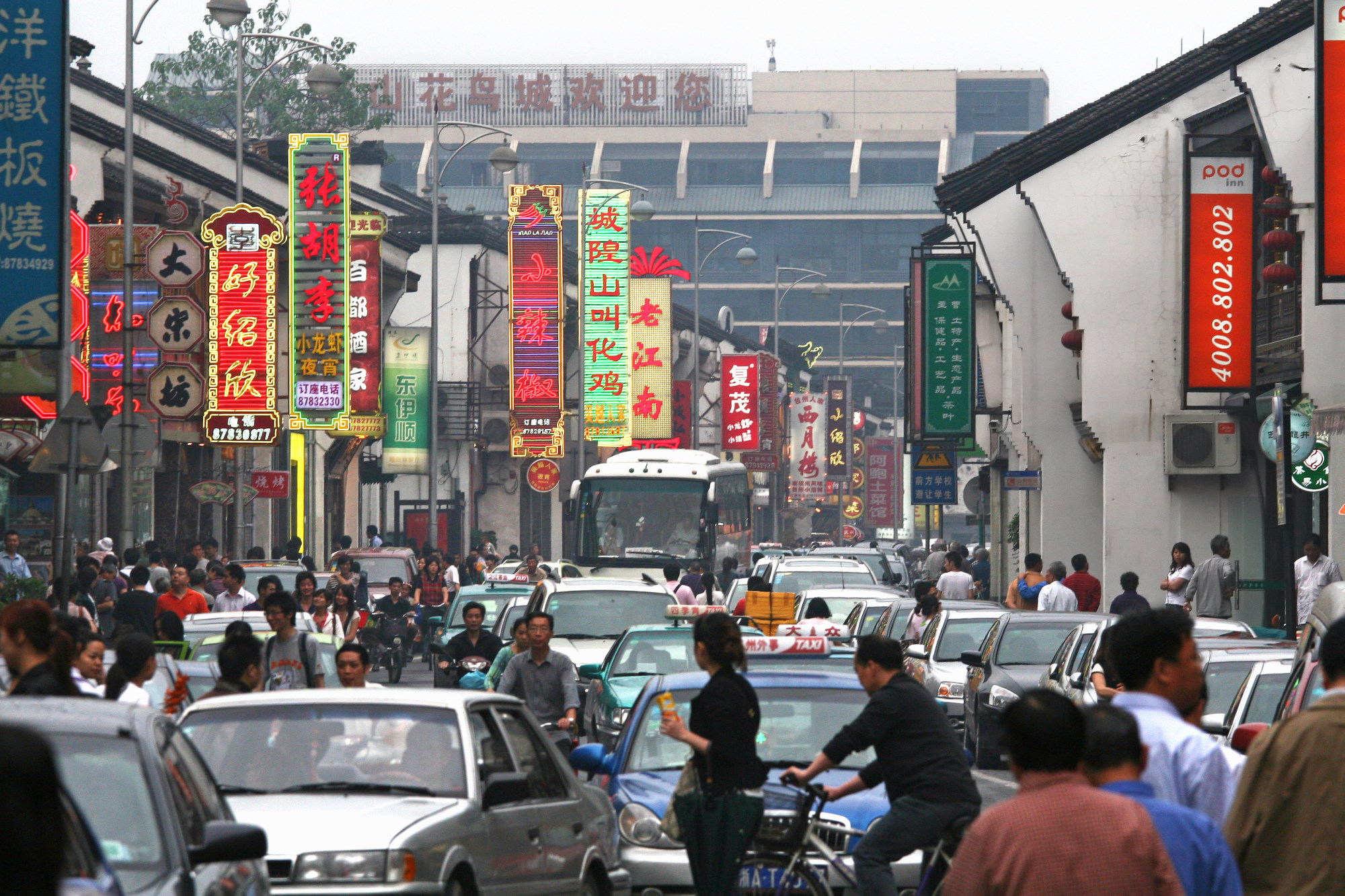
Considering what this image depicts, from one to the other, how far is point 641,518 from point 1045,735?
32.0 m

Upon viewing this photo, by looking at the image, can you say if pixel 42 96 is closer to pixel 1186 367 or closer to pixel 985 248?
pixel 1186 367

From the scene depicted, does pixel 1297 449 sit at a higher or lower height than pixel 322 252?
lower

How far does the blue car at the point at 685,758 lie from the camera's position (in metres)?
10.0

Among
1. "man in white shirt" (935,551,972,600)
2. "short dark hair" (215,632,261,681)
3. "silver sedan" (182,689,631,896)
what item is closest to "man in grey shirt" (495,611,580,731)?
"short dark hair" (215,632,261,681)

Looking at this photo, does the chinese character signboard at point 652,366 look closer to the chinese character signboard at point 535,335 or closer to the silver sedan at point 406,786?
the chinese character signboard at point 535,335

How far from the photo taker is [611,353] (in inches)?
2080

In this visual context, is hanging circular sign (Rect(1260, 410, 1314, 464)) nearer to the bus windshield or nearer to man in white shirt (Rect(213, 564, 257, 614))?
man in white shirt (Rect(213, 564, 257, 614))

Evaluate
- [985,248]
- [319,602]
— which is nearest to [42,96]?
[319,602]

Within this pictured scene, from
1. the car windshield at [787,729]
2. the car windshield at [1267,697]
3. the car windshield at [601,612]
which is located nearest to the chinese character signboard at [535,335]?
the car windshield at [601,612]

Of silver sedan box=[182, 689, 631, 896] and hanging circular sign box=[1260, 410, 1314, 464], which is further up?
hanging circular sign box=[1260, 410, 1314, 464]

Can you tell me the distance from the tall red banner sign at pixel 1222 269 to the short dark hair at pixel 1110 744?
22.0 meters

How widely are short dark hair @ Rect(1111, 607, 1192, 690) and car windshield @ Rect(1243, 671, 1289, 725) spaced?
22.4 ft

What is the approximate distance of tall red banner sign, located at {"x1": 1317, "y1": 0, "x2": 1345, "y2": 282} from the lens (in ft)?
64.6

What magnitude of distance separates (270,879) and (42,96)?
12.9m
